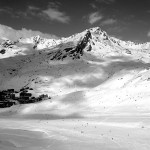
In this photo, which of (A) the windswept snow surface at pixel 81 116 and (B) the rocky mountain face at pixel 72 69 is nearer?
(A) the windswept snow surface at pixel 81 116

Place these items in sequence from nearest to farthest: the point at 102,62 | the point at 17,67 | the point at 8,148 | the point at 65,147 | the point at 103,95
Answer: the point at 8,148 < the point at 65,147 < the point at 103,95 < the point at 102,62 < the point at 17,67

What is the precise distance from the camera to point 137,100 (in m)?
40.8

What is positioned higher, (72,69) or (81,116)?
(72,69)

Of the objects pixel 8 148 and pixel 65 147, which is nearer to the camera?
pixel 8 148

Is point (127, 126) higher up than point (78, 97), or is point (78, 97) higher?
point (78, 97)

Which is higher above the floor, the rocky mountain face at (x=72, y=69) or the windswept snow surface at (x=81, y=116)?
the rocky mountain face at (x=72, y=69)

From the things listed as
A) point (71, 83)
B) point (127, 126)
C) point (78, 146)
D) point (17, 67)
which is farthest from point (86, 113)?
point (17, 67)

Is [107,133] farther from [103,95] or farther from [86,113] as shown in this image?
[103,95]

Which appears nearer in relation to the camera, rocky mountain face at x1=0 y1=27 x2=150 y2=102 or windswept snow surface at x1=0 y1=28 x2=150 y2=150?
windswept snow surface at x1=0 y1=28 x2=150 y2=150

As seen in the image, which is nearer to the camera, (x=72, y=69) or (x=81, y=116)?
(x=81, y=116)

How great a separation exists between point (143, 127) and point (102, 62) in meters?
134

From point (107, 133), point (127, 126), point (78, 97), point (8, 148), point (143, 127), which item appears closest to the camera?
point (8, 148)

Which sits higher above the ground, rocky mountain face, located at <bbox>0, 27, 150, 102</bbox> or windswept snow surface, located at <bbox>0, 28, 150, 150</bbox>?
rocky mountain face, located at <bbox>0, 27, 150, 102</bbox>

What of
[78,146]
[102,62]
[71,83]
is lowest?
[78,146]
